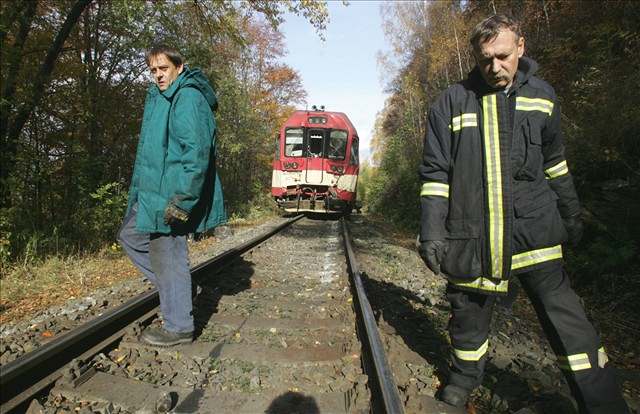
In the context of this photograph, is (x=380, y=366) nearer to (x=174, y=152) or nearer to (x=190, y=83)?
(x=174, y=152)

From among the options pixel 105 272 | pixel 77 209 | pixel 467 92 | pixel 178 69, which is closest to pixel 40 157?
pixel 77 209

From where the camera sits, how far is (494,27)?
200 centimetres

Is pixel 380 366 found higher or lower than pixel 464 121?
lower

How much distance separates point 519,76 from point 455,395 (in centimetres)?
166

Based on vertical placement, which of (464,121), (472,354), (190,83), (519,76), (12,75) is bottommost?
(472,354)

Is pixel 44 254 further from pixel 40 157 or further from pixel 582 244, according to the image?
pixel 582 244

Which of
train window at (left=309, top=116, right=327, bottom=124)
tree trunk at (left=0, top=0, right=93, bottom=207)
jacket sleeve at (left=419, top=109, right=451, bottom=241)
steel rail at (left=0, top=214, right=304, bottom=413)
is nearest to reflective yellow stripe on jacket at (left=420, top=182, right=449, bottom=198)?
jacket sleeve at (left=419, top=109, right=451, bottom=241)

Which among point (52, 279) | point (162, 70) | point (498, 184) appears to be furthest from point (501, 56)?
point (52, 279)

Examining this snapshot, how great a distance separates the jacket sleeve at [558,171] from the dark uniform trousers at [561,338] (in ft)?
1.07

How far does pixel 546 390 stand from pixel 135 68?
1236 cm

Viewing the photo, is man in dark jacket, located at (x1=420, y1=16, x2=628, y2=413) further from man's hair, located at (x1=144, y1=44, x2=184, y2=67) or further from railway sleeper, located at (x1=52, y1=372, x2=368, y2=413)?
man's hair, located at (x1=144, y1=44, x2=184, y2=67)

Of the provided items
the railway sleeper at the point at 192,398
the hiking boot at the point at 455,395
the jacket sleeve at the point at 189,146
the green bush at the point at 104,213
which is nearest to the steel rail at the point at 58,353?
the railway sleeper at the point at 192,398

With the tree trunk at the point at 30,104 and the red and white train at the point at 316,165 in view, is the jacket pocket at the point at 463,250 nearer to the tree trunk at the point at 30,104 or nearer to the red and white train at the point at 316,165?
the tree trunk at the point at 30,104

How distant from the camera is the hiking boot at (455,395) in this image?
7.27 feet
